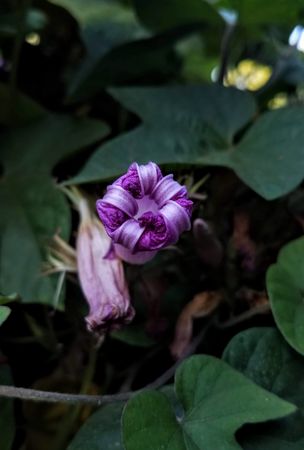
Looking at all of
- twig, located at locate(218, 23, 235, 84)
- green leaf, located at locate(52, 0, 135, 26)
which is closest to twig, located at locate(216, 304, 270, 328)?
twig, located at locate(218, 23, 235, 84)

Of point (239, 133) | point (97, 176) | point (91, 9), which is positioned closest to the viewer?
point (97, 176)

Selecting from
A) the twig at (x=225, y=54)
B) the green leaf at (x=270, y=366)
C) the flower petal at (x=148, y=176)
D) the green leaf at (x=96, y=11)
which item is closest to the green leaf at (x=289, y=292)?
the green leaf at (x=270, y=366)

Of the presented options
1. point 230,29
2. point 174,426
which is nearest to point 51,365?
point 174,426

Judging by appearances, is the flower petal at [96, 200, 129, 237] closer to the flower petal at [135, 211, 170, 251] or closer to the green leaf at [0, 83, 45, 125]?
the flower petal at [135, 211, 170, 251]

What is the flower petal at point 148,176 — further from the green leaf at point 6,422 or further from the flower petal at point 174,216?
the green leaf at point 6,422

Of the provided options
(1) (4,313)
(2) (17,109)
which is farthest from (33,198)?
(1) (4,313)

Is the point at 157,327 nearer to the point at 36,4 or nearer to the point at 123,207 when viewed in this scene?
the point at 123,207

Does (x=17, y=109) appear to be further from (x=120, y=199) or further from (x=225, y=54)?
(x=120, y=199)
